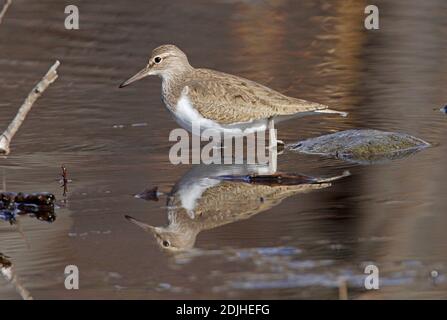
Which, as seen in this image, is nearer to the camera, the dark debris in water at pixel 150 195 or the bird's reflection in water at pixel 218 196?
the bird's reflection in water at pixel 218 196

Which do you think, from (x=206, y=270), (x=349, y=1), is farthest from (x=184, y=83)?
(x=349, y=1)

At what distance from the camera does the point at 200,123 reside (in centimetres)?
941

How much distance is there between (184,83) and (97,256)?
3175mm

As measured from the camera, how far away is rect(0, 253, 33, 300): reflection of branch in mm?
6271

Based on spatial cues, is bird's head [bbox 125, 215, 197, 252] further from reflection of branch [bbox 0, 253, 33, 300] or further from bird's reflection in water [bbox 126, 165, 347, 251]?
reflection of branch [bbox 0, 253, 33, 300]

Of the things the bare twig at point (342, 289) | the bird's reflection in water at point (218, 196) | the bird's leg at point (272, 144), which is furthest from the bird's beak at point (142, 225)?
the bird's leg at point (272, 144)

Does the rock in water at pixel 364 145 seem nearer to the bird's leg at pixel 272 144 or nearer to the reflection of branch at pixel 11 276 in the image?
the bird's leg at pixel 272 144

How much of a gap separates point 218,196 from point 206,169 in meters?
0.89

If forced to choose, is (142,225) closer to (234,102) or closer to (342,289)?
(342,289)

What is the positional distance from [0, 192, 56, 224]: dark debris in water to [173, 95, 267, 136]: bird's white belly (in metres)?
1.92

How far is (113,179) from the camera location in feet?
28.3

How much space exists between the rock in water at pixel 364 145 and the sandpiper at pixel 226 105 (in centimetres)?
28

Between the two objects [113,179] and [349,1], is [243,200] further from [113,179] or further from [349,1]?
[349,1]

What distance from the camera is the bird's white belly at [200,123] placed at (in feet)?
30.9
